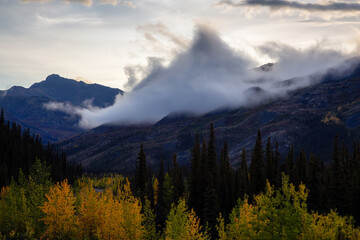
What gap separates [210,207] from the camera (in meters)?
93.9

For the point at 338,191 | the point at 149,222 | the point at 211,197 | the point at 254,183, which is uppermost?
the point at 338,191

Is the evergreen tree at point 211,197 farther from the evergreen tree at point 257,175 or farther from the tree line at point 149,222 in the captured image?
the tree line at point 149,222

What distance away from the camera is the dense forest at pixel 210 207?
53156 mm

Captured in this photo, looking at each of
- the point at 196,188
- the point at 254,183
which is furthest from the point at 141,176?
the point at 254,183

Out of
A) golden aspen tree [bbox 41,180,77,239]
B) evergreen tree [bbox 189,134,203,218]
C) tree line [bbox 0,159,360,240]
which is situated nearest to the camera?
tree line [bbox 0,159,360,240]

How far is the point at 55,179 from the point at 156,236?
124 metres

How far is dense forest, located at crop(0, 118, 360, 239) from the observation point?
53.2m

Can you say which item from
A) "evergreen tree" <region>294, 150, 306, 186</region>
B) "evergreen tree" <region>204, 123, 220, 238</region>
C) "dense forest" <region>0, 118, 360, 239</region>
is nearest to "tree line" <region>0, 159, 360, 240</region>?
"dense forest" <region>0, 118, 360, 239</region>

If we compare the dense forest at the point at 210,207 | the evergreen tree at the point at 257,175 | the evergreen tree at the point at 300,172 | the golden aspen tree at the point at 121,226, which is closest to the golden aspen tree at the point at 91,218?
the dense forest at the point at 210,207

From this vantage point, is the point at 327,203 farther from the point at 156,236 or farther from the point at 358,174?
the point at 156,236

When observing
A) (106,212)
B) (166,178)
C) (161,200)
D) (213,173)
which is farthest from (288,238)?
(166,178)

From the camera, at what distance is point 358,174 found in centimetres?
9919

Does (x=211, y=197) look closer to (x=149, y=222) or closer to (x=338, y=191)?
(x=149, y=222)

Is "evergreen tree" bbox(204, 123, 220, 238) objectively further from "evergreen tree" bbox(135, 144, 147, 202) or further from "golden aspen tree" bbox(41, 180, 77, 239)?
"golden aspen tree" bbox(41, 180, 77, 239)
